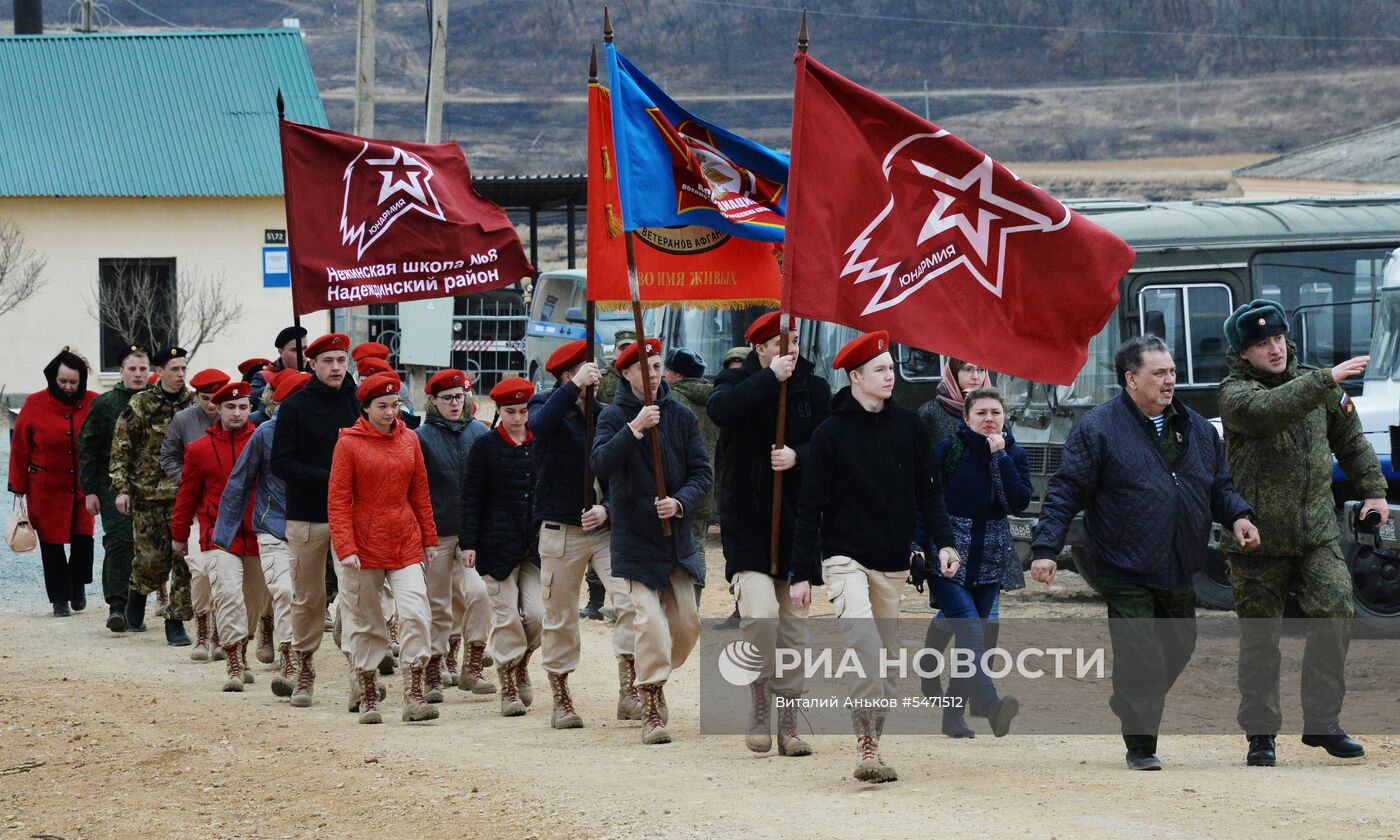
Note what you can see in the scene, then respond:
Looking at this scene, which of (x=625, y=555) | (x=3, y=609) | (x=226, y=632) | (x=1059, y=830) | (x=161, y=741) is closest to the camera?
(x=1059, y=830)

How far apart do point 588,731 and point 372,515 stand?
1511mm

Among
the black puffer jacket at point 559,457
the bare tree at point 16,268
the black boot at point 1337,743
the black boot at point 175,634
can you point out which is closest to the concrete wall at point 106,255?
the bare tree at point 16,268

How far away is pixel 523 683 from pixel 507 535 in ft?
2.67

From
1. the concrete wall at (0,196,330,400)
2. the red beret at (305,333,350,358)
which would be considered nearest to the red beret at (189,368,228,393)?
the red beret at (305,333,350,358)

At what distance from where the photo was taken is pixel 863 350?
310 inches

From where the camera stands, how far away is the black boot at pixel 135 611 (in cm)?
1326

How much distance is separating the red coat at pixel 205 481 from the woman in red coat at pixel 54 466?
9.30ft

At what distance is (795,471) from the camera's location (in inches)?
333

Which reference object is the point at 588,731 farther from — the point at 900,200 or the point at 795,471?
the point at 900,200

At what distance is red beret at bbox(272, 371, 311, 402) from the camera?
36.3 ft

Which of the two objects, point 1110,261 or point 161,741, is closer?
point 1110,261

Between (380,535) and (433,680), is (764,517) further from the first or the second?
(433,680)

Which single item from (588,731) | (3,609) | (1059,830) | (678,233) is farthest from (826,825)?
(3,609)

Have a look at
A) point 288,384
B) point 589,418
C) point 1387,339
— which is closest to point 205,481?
point 288,384
